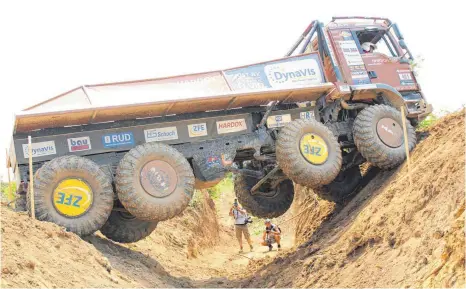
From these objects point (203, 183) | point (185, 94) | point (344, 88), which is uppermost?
point (185, 94)

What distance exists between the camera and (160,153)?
976cm

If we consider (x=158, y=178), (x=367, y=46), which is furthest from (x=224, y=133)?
(x=367, y=46)

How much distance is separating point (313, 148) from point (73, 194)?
4.11m

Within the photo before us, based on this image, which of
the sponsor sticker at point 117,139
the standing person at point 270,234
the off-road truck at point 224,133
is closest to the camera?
the off-road truck at point 224,133

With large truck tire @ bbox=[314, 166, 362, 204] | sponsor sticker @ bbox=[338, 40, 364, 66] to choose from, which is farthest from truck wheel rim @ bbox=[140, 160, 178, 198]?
sponsor sticker @ bbox=[338, 40, 364, 66]

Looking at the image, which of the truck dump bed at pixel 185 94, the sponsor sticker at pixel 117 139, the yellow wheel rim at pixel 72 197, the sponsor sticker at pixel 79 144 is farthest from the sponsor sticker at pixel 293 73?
the yellow wheel rim at pixel 72 197

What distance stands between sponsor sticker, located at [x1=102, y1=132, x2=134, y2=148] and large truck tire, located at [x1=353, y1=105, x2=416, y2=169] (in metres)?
4.23

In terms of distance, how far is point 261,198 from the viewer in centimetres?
1274

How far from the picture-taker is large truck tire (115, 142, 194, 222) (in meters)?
9.44

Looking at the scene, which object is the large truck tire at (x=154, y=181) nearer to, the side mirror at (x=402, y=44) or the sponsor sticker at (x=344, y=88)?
the sponsor sticker at (x=344, y=88)

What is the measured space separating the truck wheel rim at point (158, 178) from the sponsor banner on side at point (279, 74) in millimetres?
1908

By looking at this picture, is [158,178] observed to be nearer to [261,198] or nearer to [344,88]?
[261,198]

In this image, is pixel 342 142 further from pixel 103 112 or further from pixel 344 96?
pixel 103 112

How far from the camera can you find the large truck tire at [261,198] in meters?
12.7
